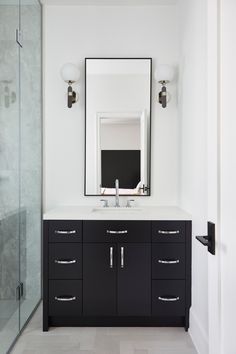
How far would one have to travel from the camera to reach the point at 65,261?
2.54 metres

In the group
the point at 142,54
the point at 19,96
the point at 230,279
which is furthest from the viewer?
the point at 142,54

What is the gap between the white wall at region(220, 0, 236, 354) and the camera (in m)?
1.09

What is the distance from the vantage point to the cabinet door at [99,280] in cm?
255

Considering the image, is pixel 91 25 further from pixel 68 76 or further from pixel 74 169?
pixel 74 169

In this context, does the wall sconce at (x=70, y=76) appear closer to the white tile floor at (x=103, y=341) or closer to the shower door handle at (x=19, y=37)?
the shower door handle at (x=19, y=37)

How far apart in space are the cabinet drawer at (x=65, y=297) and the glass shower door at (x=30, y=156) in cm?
25

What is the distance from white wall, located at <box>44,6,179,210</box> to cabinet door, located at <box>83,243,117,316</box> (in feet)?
2.28

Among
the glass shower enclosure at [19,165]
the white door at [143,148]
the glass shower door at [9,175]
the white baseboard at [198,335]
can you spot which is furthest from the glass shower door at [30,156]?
the white baseboard at [198,335]

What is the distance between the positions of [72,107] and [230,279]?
241 centimetres

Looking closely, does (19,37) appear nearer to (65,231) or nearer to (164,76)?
(164,76)

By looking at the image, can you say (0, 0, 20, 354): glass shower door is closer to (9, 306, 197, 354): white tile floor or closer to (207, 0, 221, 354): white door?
(9, 306, 197, 354): white tile floor

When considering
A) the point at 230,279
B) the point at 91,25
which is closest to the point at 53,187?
the point at 91,25

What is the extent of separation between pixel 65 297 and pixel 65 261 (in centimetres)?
28

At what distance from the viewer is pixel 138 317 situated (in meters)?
2.61
